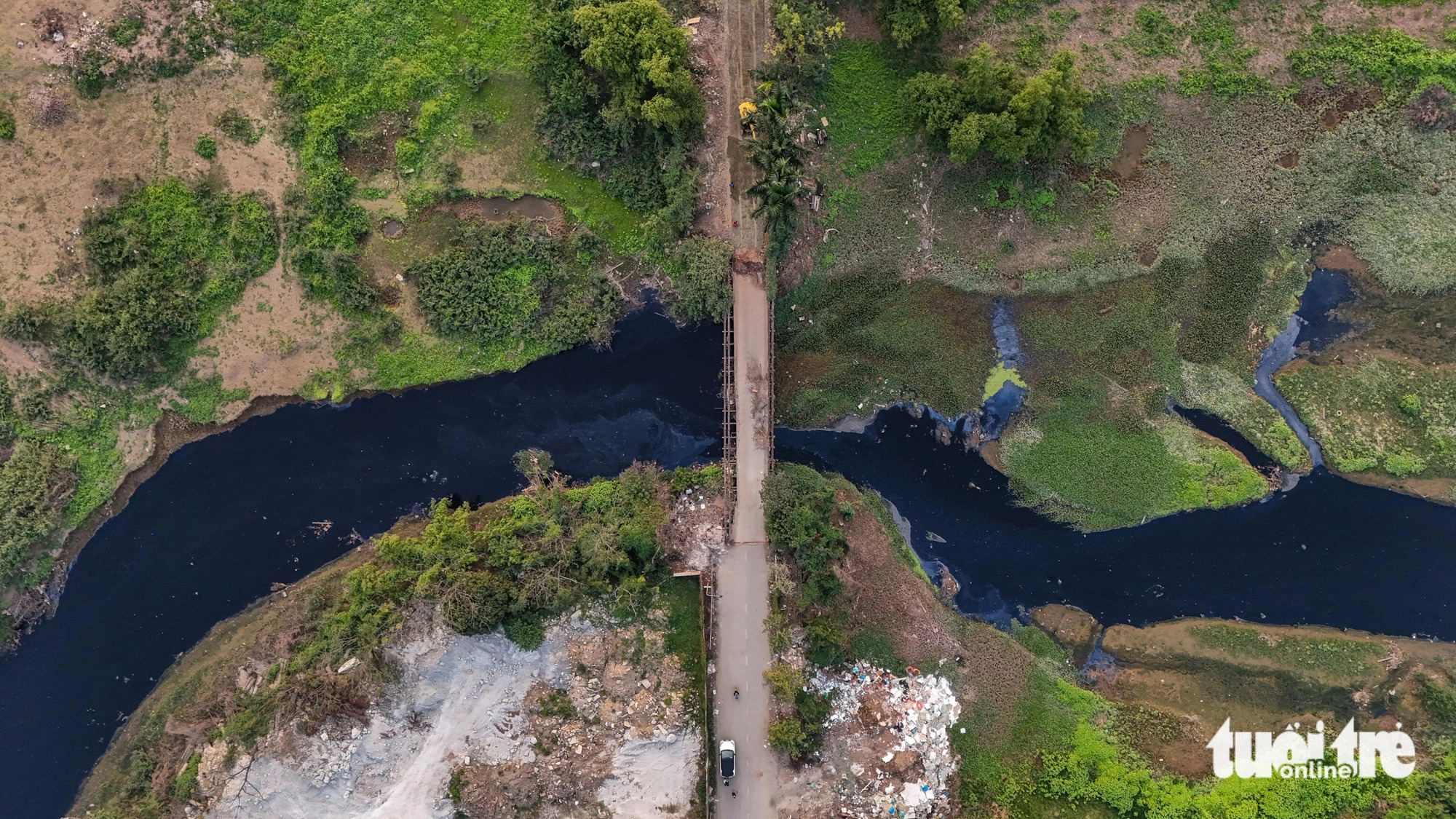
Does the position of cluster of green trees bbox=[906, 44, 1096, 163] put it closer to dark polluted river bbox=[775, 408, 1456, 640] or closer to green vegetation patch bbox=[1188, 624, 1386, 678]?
dark polluted river bbox=[775, 408, 1456, 640]

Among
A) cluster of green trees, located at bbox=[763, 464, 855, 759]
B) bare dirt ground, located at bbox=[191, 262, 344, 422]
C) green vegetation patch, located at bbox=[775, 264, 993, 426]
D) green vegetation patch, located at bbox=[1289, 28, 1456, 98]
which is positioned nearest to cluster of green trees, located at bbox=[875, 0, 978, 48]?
green vegetation patch, located at bbox=[775, 264, 993, 426]

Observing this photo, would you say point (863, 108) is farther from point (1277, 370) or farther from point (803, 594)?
point (1277, 370)

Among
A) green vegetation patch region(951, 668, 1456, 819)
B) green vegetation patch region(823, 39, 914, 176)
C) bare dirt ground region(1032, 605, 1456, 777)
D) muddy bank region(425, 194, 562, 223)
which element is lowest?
green vegetation patch region(951, 668, 1456, 819)

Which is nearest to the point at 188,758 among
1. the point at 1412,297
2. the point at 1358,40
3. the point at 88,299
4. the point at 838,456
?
the point at 88,299

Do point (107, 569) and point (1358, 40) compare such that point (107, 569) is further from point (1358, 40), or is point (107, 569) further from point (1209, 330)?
point (1358, 40)

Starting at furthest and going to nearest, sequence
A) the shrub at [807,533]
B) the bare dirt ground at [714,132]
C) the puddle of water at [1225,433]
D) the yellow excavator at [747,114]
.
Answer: the puddle of water at [1225,433] → the bare dirt ground at [714,132] → the yellow excavator at [747,114] → the shrub at [807,533]

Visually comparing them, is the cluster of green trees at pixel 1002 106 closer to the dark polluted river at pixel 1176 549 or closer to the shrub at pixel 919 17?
the shrub at pixel 919 17

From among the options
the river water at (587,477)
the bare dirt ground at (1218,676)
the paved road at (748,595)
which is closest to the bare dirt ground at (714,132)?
the paved road at (748,595)
